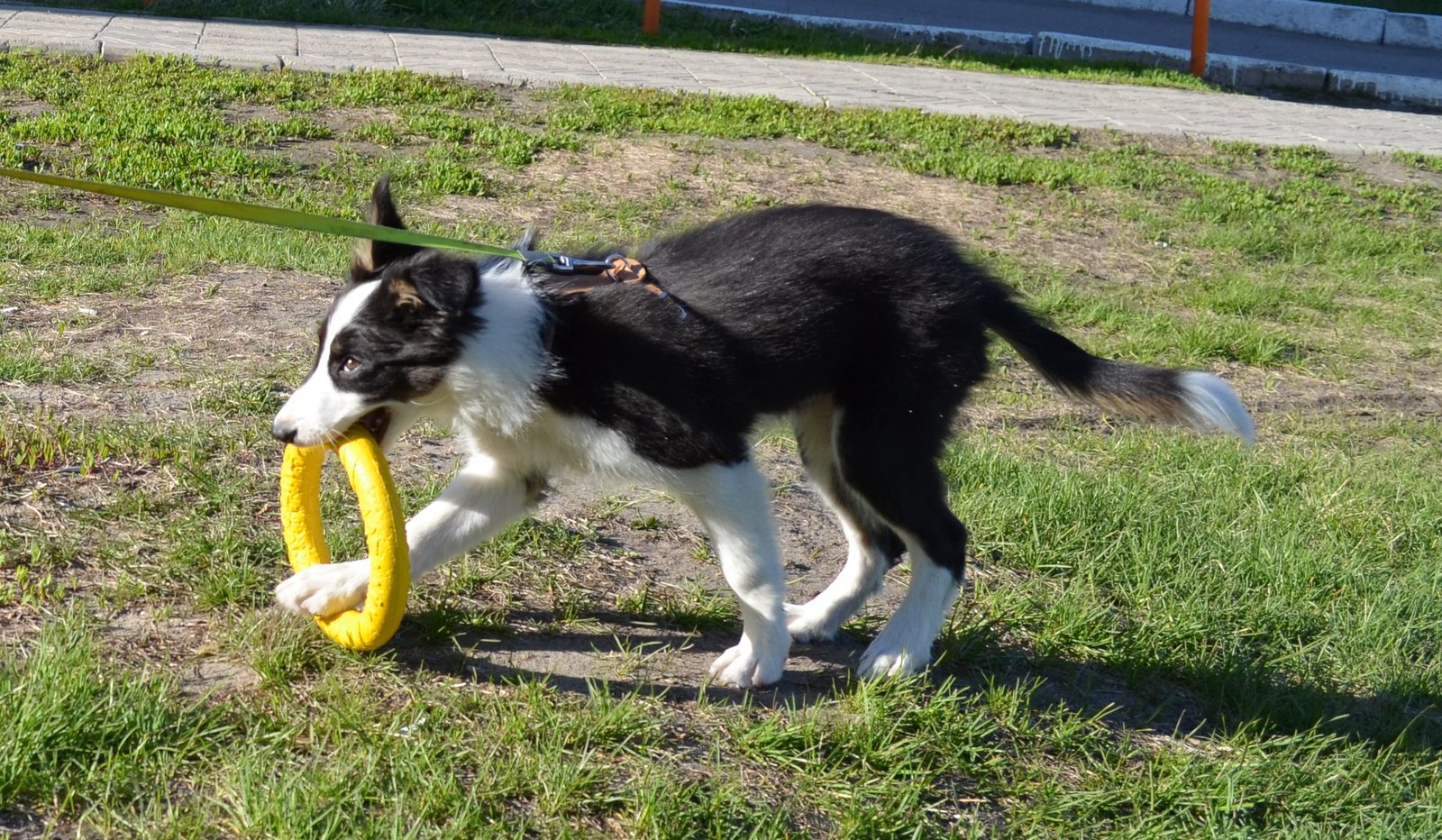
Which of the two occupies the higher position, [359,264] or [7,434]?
[359,264]

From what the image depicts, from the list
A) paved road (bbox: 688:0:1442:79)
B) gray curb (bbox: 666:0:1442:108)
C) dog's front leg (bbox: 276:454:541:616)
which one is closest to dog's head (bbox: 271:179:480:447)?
dog's front leg (bbox: 276:454:541:616)

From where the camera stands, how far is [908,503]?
13.1 feet

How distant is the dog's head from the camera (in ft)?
11.4

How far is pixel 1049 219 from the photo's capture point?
9633mm

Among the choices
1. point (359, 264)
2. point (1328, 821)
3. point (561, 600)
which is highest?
point (359, 264)

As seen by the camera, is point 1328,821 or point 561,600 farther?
point 561,600

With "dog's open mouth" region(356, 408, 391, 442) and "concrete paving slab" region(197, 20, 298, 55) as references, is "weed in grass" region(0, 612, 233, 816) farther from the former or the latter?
"concrete paving slab" region(197, 20, 298, 55)

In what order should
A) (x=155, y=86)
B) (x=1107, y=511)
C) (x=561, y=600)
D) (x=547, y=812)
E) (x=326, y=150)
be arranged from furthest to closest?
(x=155, y=86)
(x=326, y=150)
(x=1107, y=511)
(x=561, y=600)
(x=547, y=812)

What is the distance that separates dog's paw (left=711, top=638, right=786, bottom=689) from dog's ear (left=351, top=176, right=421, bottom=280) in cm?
140

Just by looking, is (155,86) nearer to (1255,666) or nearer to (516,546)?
(516,546)

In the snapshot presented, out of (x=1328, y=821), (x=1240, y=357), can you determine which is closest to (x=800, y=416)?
(x=1328, y=821)

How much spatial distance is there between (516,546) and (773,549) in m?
1.04

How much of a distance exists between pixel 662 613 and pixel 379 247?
4.42 ft

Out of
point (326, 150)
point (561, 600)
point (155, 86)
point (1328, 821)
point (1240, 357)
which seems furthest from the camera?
point (155, 86)
